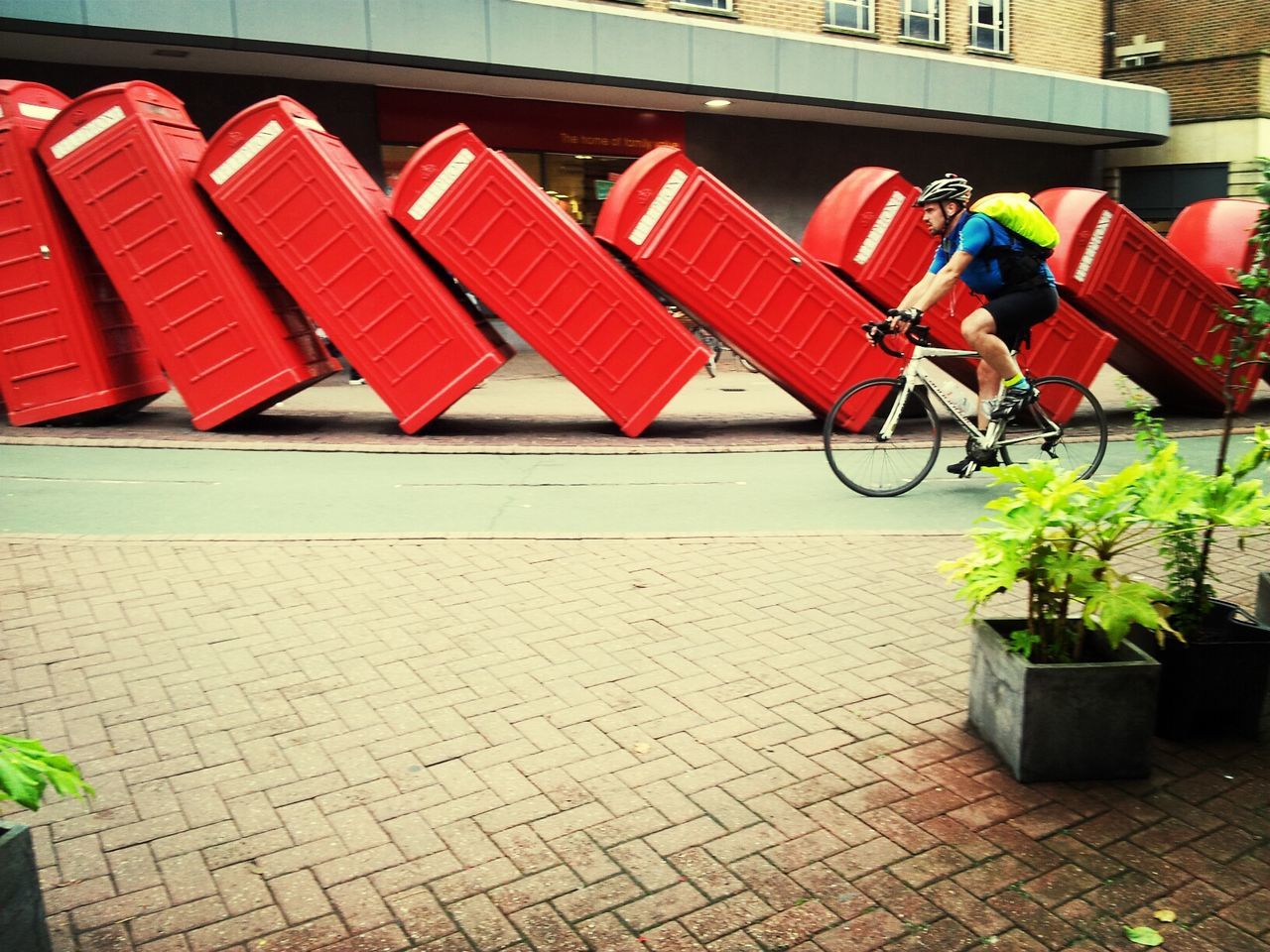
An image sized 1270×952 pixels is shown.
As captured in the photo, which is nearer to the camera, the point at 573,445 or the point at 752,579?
the point at 752,579

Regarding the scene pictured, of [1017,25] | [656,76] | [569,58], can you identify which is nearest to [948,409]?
[569,58]

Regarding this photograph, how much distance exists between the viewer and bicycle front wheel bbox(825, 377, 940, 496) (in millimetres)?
7961

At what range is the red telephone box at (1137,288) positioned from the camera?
35.5ft

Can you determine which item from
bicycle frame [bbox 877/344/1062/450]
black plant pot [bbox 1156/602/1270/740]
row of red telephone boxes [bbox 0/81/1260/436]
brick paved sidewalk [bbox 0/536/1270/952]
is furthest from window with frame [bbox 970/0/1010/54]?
black plant pot [bbox 1156/602/1270/740]

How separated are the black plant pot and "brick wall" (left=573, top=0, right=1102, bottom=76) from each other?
1638 cm

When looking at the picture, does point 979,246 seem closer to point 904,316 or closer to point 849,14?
point 904,316

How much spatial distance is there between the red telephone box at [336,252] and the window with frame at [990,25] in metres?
16.4

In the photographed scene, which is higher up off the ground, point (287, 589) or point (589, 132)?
point (589, 132)

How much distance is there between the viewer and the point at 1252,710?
3.96 metres

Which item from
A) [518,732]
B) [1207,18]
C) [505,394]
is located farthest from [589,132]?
[1207,18]

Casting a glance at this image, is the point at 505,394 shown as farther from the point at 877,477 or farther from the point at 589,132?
the point at 877,477

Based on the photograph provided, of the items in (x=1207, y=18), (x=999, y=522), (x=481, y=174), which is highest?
(x=1207, y=18)

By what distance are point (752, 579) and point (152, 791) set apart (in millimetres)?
3207

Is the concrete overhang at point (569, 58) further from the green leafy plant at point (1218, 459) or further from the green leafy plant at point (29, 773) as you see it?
the green leafy plant at point (29, 773)
